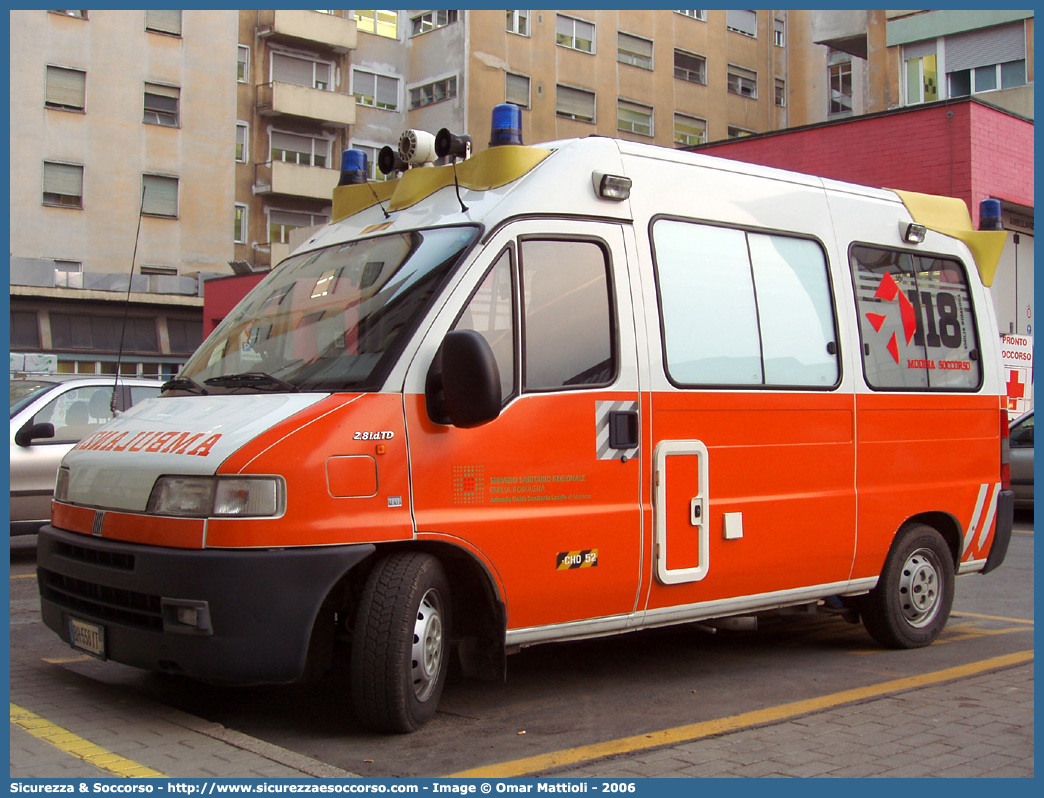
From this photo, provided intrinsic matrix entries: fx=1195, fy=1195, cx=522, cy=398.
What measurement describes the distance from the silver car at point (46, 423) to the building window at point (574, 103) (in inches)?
1393

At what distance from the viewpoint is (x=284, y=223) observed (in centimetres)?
4541

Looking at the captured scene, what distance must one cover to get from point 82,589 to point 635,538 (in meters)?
2.63

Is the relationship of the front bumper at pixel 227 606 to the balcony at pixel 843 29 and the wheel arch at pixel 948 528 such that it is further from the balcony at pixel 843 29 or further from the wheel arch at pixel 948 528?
the balcony at pixel 843 29

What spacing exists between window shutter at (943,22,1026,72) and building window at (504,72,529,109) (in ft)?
57.2

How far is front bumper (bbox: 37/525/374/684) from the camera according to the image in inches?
191

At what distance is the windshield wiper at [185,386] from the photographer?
5.84 metres

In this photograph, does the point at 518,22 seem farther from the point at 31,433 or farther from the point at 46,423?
the point at 31,433

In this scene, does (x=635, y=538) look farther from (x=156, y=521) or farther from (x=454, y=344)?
(x=156, y=521)

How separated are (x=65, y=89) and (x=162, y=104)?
3.41 metres

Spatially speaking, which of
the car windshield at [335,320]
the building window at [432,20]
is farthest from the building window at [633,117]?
the car windshield at [335,320]

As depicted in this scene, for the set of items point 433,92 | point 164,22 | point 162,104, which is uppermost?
point 164,22

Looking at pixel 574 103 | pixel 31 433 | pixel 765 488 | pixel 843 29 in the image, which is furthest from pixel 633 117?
pixel 765 488

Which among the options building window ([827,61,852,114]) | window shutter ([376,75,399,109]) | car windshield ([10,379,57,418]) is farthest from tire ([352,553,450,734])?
building window ([827,61,852,114])

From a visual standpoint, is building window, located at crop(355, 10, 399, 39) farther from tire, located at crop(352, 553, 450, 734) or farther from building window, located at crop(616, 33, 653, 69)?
tire, located at crop(352, 553, 450, 734)
